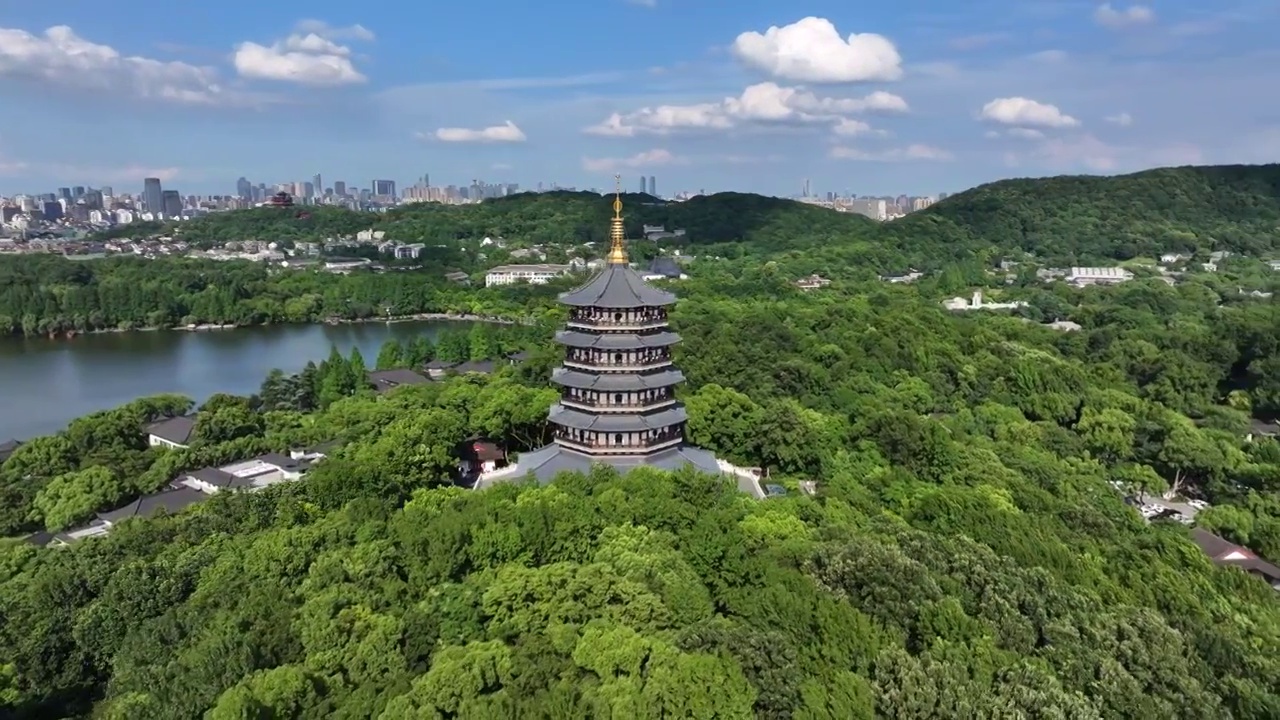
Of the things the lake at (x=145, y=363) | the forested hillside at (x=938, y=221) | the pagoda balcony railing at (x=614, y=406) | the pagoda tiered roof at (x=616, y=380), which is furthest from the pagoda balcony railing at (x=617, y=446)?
the forested hillside at (x=938, y=221)

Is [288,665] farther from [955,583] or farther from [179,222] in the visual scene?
[179,222]

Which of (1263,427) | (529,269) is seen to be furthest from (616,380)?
(529,269)

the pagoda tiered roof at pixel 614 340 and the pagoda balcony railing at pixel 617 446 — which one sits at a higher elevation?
the pagoda tiered roof at pixel 614 340

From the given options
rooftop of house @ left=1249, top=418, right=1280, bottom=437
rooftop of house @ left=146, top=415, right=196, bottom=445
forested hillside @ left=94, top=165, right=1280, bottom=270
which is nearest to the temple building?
rooftop of house @ left=146, top=415, right=196, bottom=445

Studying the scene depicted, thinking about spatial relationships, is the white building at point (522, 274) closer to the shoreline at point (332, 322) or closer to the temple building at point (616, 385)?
the shoreline at point (332, 322)

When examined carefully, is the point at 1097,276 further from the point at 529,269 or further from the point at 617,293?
the point at 617,293

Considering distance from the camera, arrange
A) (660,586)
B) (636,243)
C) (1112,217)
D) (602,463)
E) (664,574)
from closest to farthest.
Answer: (660,586) < (664,574) < (602,463) < (1112,217) < (636,243)
